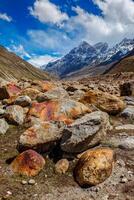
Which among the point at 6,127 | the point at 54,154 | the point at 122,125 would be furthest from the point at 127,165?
the point at 6,127

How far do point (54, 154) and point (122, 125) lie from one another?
614 cm

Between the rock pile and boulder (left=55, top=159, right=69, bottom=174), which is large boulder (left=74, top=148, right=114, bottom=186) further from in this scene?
A: boulder (left=55, top=159, right=69, bottom=174)

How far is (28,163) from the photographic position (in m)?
15.7

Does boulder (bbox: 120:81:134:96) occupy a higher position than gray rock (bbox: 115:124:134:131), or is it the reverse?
boulder (bbox: 120:81:134:96)

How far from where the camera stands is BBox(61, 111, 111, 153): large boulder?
1647cm

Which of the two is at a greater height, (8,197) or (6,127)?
(6,127)

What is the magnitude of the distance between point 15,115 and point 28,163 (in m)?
7.31

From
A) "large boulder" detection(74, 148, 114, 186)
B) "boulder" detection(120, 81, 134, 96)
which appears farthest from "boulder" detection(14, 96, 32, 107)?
"boulder" detection(120, 81, 134, 96)

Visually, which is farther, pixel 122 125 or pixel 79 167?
pixel 122 125

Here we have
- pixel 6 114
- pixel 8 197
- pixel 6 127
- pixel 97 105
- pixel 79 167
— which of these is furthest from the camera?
pixel 97 105

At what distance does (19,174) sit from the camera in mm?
15344

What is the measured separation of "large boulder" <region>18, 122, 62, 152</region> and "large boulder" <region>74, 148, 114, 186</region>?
2.48 metres

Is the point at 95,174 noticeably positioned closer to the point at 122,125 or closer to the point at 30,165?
the point at 30,165

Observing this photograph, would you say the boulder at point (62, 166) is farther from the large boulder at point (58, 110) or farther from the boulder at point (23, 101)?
the boulder at point (23, 101)
